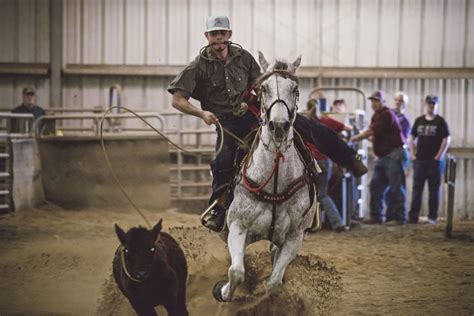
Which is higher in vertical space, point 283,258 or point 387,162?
point 387,162

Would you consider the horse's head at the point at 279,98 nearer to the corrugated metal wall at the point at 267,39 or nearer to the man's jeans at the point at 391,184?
the man's jeans at the point at 391,184

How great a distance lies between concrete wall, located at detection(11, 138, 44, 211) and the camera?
12.5 meters

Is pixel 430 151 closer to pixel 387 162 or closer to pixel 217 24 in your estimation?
pixel 387 162

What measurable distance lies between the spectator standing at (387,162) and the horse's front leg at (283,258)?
666 cm

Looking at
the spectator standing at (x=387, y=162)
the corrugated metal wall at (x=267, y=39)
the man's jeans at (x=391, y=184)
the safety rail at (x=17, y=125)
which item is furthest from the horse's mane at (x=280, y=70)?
the corrugated metal wall at (x=267, y=39)

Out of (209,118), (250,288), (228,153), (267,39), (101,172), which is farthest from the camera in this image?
(267,39)

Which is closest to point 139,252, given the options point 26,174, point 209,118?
point 209,118

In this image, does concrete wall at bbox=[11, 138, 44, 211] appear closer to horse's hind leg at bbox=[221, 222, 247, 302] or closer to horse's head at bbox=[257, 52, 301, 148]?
horse's hind leg at bbox=[221, 222, 247, 302]

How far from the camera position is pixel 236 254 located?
227 inches

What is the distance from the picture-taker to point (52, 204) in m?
13.1

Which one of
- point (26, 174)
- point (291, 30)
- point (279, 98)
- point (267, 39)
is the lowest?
point (26, 174)

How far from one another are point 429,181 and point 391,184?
0.84m

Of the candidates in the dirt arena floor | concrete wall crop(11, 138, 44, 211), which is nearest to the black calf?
the dirt arena floor

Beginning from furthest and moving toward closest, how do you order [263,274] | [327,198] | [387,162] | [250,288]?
1. [387,162]
2. [327,198]
3. [263,274]
4. [250,288]
